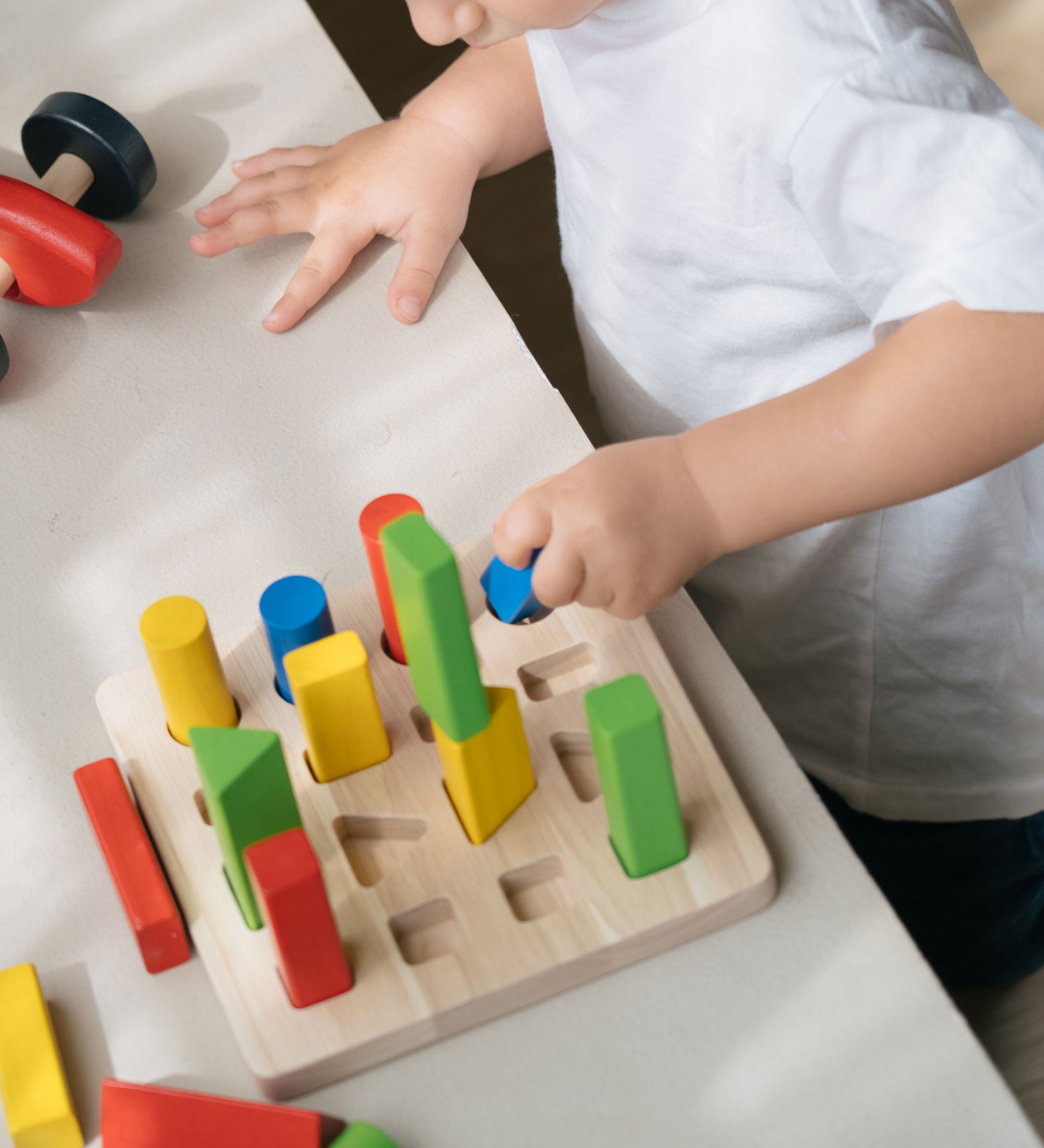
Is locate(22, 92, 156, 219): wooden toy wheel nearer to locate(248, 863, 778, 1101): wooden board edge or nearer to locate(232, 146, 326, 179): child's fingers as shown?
locate(232, 146, 326, 179): child's fingers

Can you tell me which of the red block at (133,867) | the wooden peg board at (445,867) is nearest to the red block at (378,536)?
the wooden peg board at (445,867)

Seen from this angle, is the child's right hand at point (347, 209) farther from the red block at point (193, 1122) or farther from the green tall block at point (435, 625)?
the red block at point (193, 1122)

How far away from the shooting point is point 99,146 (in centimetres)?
69

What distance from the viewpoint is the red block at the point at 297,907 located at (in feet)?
Result: 1.33

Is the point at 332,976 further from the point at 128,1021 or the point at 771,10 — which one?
the point at 771,10

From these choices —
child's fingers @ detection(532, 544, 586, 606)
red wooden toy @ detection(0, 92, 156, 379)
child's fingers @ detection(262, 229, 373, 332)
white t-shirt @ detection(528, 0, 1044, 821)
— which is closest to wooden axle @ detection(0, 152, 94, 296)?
red wooden toy @ detection(0, 92, 156, 379)

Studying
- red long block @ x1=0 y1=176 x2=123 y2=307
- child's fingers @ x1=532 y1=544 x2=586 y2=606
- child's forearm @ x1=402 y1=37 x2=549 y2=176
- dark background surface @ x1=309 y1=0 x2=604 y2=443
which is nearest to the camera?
child's fingers @ x1=532 y1=544 x2=586 y2=606

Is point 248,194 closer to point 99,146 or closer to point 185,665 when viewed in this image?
point 99,146

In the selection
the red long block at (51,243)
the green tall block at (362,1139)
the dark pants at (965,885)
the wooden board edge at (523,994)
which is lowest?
the dark pants at (965,885)

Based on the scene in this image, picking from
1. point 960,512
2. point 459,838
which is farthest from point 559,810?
point 960,512

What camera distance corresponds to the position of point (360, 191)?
0.72 m

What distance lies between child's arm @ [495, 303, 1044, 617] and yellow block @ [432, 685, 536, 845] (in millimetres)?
65

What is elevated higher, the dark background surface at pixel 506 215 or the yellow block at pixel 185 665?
the yellow block at pixel 185 665

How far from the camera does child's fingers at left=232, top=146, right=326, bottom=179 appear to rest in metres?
0.74
